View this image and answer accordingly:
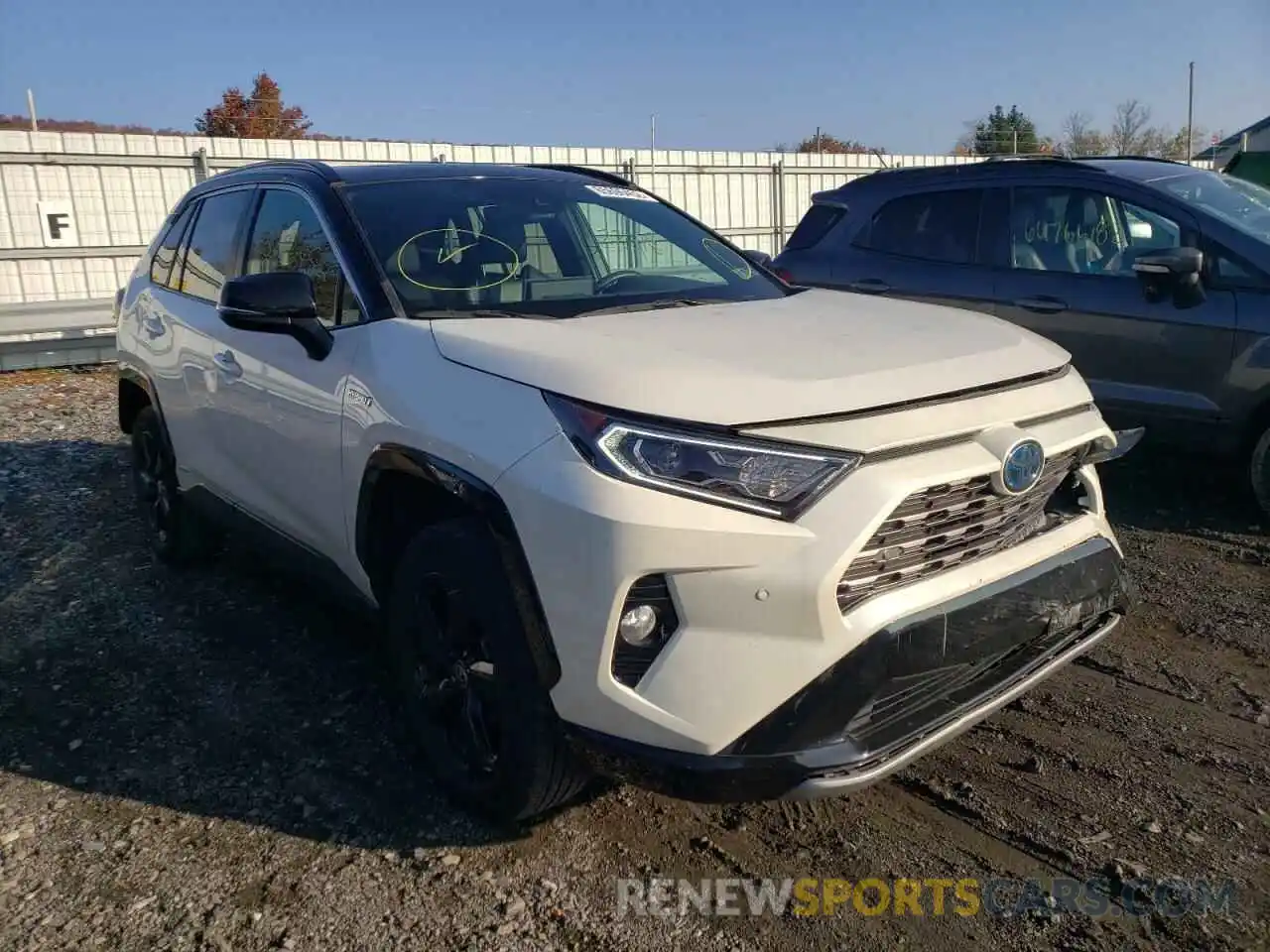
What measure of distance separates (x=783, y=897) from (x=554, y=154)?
1553 centimetres

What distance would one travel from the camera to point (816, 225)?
6.80 meters

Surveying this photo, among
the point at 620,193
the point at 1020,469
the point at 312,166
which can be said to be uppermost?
the point at 312,166

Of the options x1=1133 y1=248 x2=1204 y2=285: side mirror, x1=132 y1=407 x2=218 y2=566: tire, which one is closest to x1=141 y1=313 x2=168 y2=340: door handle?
x1=132 y1=407 x2=218 y2=566: tire

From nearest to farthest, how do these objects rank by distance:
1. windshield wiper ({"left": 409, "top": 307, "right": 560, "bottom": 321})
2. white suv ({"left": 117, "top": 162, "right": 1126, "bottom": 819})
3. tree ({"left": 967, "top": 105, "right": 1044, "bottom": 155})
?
white suv ({"left": 117, "top": 162, "right": 1126, "bottom": 819}), windshield wiper ({"left": 409, "top": 307, "right": 560, "bottom": 321}), tree ({"left": 967, "top": 105, "right": 1044, "bottom": 155})

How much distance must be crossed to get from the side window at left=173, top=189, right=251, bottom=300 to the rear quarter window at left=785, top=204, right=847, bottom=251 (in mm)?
3596

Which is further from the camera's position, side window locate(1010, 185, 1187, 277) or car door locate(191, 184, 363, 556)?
side window locate(1010, 185, 1187, 277)

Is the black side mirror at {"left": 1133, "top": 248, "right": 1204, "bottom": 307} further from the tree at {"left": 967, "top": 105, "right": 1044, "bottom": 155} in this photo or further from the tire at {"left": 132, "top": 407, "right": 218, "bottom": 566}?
the tree at {"left": 967, "top": 105, "right": 1044, "bottom": 155}

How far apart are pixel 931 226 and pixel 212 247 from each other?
389cm

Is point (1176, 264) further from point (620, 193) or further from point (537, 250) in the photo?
point (537, 250)

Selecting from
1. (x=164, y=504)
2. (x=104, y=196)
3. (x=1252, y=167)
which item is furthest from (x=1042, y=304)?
(x=104, y=196)

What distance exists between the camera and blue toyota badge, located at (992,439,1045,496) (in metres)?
2.49

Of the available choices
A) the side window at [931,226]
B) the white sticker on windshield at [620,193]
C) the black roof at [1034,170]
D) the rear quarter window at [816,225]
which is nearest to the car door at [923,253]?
the side window at [931,226]

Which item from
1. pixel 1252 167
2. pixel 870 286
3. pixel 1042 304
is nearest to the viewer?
pixel 1042 304

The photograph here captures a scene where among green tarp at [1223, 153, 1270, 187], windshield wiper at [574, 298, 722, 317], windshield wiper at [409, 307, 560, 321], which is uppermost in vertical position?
green tarp at [1223, 153, 1270, 187]
